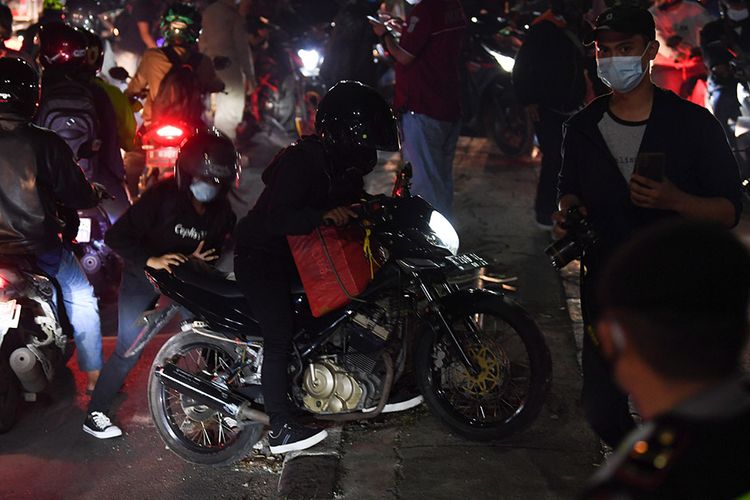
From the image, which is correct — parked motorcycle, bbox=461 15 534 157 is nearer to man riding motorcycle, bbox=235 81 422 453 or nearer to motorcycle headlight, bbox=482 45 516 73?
motorcycle headlight, bbox=482 45 516 73

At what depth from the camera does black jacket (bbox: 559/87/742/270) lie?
3.72 metres

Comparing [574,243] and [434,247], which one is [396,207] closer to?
[434,247]

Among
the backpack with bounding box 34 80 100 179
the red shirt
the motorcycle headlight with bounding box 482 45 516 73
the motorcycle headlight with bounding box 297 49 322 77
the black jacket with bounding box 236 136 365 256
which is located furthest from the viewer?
the motorcycle headlight with bounding box 297 49 322 77

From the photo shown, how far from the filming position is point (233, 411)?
4.80 m

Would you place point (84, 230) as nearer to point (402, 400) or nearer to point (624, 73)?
point (402, 400)

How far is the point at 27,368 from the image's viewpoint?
529cm

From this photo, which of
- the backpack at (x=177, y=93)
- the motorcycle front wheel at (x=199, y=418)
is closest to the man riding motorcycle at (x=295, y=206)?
the motorcycle front wheel at (x=199, y=418)

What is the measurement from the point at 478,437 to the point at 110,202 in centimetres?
391

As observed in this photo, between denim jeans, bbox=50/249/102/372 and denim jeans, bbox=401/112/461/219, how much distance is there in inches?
118

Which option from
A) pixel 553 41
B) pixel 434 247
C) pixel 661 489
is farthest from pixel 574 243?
pixel 553 41

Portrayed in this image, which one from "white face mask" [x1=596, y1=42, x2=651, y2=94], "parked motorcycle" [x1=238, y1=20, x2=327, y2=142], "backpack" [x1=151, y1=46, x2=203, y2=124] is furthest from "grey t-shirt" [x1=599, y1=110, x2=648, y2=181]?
"parked motorcycle" [x1=238, y1=20, x2=327, y2=142]

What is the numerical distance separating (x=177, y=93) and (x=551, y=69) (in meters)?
3.20

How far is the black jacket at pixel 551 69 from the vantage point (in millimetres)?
7734

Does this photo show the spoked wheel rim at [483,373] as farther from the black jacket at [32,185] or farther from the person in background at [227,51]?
the person in background at [227,51]
